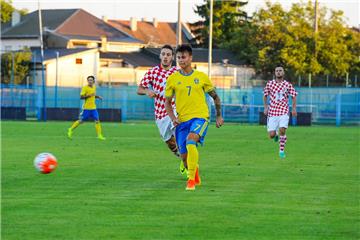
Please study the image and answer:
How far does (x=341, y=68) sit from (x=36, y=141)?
4888 cm

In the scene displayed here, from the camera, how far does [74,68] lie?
82.9 meters

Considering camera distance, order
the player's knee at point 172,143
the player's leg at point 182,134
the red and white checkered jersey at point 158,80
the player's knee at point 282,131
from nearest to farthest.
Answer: the player's leg at point 182,134
the red and white checkered jersey at point 158,80
the player's knee at point 172,143
the player's knee at point 282,131

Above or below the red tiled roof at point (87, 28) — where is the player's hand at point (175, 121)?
below

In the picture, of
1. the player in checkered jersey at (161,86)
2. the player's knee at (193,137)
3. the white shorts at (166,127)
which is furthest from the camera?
the white shorts at (166,127)

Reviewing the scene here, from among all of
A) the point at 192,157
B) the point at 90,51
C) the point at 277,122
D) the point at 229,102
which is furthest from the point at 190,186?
the point at 90,51

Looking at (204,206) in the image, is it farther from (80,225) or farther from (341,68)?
(341,68)

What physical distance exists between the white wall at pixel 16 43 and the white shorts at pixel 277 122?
3051 inches

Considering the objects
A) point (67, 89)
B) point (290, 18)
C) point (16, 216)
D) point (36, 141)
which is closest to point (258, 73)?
point (290, 18)

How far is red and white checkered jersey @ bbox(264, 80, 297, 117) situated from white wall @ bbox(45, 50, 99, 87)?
2310 inches

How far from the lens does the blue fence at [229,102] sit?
170 feet

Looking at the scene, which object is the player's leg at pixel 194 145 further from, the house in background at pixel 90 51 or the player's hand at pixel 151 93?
the house in background at pixel 90 51

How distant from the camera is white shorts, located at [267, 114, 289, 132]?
22.3 m

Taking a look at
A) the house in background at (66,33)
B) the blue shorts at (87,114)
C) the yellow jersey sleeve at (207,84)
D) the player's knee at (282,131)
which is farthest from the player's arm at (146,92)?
the house in background at (66,33)

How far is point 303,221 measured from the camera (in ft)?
33.0
